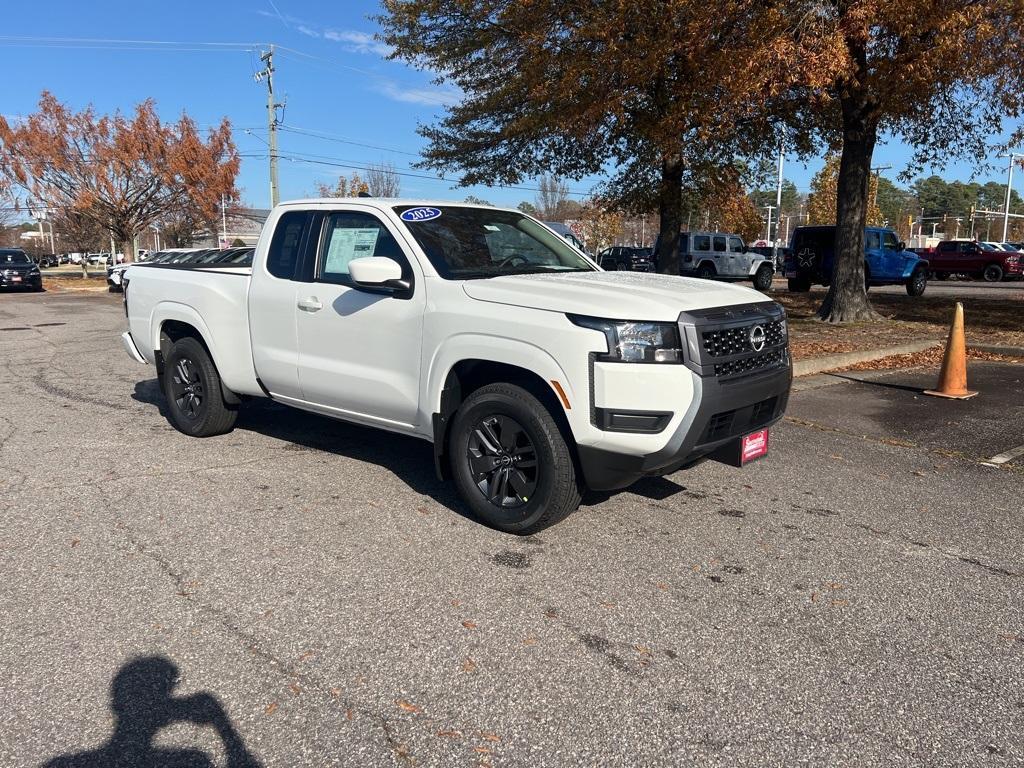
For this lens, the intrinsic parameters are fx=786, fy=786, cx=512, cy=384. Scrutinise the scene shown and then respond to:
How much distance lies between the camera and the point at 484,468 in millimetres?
4340

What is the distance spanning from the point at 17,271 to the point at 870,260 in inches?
1148

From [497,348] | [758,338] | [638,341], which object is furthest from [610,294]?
[758,338]

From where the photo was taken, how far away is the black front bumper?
3.86 meters

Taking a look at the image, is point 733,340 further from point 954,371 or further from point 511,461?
point 954,371

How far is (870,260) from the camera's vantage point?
23578mm

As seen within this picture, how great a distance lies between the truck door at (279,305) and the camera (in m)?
5.40

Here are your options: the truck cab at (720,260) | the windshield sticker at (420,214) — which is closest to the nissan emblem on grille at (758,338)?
the windshield sticker at (420,214)

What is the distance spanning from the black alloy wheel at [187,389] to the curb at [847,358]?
258 inches

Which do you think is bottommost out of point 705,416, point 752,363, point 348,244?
point 705,416

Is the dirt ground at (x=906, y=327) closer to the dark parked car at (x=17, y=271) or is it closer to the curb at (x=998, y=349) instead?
the curb at (x=998, y=349)

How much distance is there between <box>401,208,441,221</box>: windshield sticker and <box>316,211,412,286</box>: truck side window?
0.51ft

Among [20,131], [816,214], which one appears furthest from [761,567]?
[816,214]

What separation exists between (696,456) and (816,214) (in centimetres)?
6024

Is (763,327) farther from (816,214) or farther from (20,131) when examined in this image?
(816,214)
